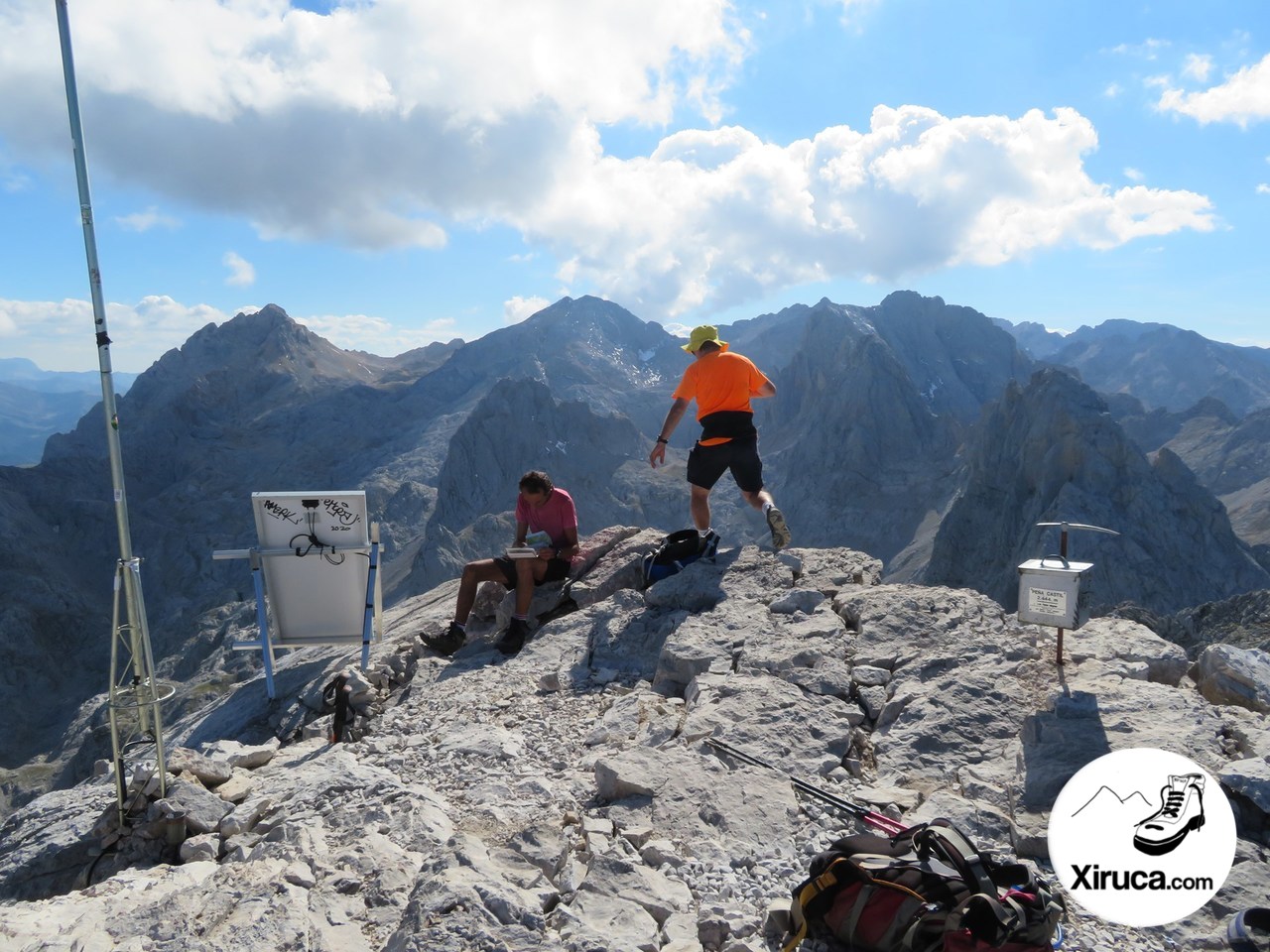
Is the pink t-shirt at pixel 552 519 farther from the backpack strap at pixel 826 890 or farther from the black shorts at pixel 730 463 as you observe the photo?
the backpack strap at pixel 826 890

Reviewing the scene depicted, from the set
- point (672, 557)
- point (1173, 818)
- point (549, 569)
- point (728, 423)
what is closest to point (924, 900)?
point (1173, 818)

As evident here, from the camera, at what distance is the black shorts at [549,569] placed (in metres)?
8.47

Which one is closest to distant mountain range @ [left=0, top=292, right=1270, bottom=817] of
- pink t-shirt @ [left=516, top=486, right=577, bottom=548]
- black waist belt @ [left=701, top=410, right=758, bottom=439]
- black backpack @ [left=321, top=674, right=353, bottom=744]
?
pink t-shirt @ [left=516, top=486, right=577, bottom=548]

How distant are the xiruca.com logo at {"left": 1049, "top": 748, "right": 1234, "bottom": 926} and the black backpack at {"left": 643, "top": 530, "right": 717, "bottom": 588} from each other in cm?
451

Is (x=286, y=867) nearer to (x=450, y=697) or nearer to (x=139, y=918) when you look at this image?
(x=139, y=918)

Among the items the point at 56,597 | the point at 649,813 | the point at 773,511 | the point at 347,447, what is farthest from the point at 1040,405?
the point at 347,447

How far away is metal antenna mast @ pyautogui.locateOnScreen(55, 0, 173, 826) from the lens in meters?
4.62

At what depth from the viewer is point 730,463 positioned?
8.58 metres

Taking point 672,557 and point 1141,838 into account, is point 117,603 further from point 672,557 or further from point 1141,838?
point 1141,838

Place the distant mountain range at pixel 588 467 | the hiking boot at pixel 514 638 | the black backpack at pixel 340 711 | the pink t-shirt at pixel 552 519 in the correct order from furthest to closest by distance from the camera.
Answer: the distant mountain range at pixel 588 467 < the pink t-shirt at pixel 552 519 < the hiking boot at pixel 514 638 < the black backpack at pixel 340 711

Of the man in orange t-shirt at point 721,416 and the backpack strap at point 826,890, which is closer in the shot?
the backpack strap at point 826,890

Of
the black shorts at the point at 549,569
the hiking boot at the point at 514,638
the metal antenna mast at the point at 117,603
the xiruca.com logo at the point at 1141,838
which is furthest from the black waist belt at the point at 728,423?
the metal antenna mast at the point at 117,603

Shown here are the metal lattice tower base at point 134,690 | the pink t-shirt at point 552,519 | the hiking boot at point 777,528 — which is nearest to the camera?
the metal lattice tower base at point 134,690

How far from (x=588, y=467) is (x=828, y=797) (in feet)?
332
